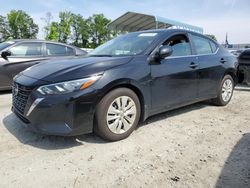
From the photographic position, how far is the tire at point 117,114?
316 centimetres

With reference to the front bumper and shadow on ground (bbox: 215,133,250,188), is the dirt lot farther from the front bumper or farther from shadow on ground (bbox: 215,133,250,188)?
the front bumper

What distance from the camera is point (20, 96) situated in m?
3.29

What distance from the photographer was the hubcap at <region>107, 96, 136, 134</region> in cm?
326

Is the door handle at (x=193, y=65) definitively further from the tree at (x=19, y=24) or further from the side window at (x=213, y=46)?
the tree at (x=19, y=24)

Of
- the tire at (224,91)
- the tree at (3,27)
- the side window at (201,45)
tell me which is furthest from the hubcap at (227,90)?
the tree at (3,27)

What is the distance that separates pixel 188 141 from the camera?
3.40 metres

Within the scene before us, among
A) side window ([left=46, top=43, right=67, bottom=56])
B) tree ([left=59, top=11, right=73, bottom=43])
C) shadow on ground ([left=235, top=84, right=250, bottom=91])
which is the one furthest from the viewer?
tree ([left=59, top=11, right=73, bottom=43])

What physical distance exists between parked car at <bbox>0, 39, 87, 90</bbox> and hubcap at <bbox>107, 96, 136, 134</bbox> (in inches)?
159

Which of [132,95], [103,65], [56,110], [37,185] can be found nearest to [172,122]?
[132,95]

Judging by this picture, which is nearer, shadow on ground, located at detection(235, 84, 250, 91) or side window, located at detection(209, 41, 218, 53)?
side window, located at detection(209, 41, 218, 53)

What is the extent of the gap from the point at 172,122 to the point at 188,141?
2.50 feet

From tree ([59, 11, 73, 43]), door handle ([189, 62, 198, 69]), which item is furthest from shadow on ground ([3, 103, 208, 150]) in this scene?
tree ([59, 11, 73, 43])

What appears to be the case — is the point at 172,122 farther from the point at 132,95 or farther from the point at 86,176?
the point at 86,176

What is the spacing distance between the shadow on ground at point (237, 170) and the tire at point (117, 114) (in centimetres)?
131
